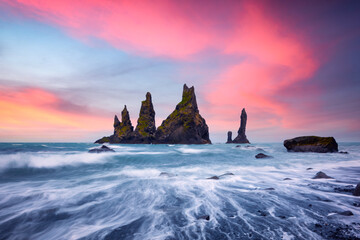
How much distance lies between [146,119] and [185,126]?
91.9 ft

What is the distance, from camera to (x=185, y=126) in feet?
279

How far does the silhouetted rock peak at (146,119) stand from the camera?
9688cm

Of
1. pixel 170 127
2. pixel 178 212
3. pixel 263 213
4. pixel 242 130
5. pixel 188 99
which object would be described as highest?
pixel 188 99

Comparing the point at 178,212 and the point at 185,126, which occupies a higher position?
the point at 185,126

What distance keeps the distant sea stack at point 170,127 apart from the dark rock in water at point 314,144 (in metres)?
54.4

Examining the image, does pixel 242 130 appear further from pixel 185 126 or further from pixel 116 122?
pixel 116 122

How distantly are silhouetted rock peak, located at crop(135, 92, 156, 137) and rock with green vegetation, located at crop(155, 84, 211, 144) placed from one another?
23.0 ft

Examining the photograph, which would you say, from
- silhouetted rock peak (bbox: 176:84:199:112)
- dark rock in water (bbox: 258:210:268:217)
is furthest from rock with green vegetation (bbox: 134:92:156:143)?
dark rock in water (bbox: 258:210:268:217)

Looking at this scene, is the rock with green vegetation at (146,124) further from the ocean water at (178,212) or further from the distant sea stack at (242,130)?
the ocean water at (178,212)

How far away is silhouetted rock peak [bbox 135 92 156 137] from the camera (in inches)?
3814

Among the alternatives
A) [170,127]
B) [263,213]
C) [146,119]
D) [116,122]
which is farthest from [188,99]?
[263,213]

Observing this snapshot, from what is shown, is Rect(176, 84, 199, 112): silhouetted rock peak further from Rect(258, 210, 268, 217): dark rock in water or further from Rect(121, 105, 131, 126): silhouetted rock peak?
Rect(258, 210, 268, 217): dark rock in water

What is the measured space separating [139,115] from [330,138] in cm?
9094

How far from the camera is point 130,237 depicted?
3.89 metres
